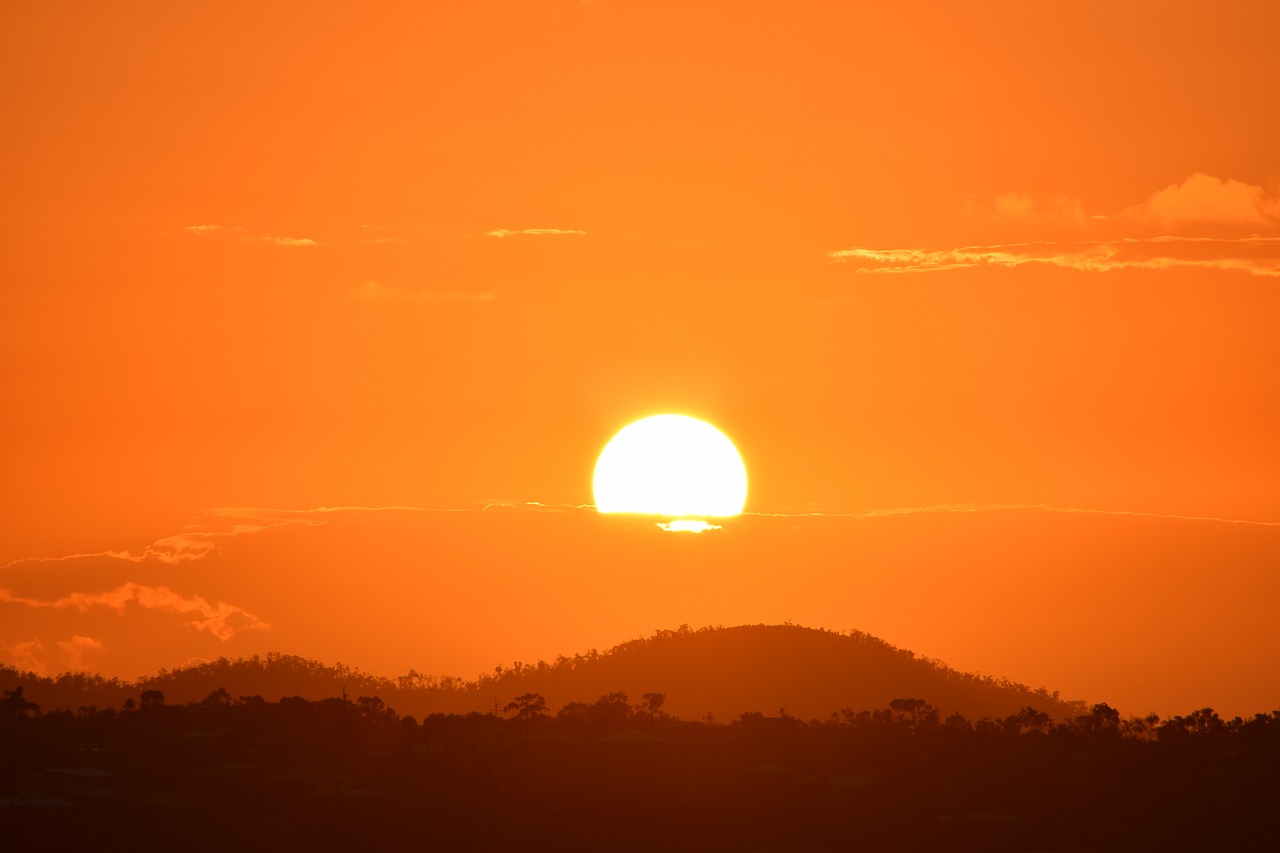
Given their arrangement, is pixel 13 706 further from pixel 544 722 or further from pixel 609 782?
pixel 609 782

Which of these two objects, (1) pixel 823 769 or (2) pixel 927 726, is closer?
(1) pixel 823 769

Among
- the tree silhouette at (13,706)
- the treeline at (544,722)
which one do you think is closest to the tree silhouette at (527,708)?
the treeline at (544,722)

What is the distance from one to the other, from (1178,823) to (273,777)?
5502cm

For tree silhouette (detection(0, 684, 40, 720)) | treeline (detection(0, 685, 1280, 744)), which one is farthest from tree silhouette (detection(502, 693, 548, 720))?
tree silhouette (detection(0, 684, 40, 720))

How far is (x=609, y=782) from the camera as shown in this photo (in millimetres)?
106438

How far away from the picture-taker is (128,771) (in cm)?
10188

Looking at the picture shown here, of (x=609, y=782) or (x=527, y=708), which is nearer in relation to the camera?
(x=609, y=782)

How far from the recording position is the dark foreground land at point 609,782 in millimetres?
93812

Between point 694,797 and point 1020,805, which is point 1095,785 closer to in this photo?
point 1020,805

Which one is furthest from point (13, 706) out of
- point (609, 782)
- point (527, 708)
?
point (609, 782)

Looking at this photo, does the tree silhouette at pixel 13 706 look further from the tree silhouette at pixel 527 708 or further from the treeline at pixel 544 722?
the tree silhouette at pixel 527 708

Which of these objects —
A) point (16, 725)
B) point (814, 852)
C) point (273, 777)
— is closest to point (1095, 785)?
point (814, 852)

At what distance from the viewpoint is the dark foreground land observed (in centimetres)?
9381

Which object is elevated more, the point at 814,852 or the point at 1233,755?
the point at 1233,755
